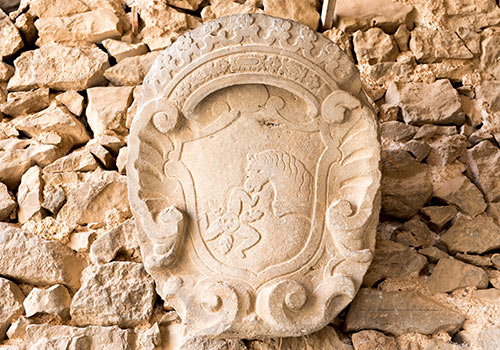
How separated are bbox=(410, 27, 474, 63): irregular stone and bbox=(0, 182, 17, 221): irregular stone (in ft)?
7.02

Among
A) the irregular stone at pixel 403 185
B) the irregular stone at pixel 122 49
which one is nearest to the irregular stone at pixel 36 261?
the irregular stone at pixel 122 49

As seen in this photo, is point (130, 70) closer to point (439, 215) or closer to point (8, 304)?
point (8, 304)

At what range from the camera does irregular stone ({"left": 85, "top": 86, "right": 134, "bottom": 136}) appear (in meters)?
2.13

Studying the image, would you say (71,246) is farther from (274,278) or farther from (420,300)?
(420,300)

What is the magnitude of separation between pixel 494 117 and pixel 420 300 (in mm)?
1039

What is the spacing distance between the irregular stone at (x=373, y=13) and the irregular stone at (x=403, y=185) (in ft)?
2.58

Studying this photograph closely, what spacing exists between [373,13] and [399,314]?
1.57 metres

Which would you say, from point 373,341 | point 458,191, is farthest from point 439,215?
point 373,341

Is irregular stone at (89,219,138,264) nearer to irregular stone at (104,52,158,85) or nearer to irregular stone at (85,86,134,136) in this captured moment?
irregular stone at (85,86,134,136)

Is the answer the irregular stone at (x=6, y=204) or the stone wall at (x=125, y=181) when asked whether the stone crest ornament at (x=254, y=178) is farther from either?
the irregular stone at (x=6, y=204)

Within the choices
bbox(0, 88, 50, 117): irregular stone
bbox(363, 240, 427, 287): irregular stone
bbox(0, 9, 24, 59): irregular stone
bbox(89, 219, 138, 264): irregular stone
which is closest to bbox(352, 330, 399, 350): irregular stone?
bbox(363, 240, 427, 287): irregular stone

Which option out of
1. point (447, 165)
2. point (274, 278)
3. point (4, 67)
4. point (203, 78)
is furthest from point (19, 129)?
point (447, 165)

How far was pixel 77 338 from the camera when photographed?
1.67 meters

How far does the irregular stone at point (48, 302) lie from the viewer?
173 cm
